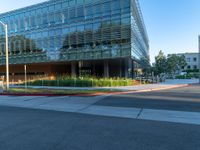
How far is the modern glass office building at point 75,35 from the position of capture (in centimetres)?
3244

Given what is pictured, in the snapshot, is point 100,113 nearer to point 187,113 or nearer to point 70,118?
point 70,118

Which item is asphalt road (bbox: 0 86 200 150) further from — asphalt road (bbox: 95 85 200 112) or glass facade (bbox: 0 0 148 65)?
glass facade (bbox: 0 0 148 65)

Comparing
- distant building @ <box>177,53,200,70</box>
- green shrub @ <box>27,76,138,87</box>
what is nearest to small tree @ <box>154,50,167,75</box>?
green shrub @ <box>27,76,138,87</box>

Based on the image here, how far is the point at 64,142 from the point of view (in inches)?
244

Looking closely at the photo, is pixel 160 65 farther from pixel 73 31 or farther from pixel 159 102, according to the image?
pixel 159 102

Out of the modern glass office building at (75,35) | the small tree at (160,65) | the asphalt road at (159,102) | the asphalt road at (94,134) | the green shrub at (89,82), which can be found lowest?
the asphalt road at (94,134)

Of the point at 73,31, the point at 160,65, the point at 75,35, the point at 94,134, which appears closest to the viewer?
the point at 94,134

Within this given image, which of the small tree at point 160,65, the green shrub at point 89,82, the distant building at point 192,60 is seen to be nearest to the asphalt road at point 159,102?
the green shrub at point 89,82

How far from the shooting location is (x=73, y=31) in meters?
36.7

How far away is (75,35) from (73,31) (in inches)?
32.0

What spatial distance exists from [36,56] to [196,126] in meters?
36.9

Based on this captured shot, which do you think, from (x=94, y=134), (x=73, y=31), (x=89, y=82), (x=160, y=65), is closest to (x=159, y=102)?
(x=94, y=134)

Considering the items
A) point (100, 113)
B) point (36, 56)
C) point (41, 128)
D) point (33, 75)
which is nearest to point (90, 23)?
point (36, 56)

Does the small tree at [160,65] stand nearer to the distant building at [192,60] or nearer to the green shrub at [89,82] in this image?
the green shrub at [89,82]
